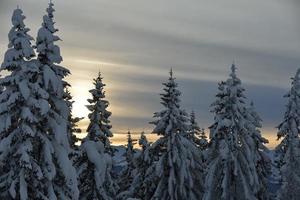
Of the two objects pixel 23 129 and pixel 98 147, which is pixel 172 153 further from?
pixel 23 129

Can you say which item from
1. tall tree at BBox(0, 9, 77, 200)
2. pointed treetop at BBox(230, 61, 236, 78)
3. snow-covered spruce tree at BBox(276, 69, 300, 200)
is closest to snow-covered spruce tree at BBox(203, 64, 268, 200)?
pointed treetop at BBox(230, 61, 236, 78)

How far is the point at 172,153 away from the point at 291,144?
1407 centimetres

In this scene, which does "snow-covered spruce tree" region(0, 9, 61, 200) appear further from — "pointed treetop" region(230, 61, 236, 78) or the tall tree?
"pointed treetop" region(230, 61, 236, 78)

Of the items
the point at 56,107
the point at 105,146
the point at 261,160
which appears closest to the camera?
the point at 56,107

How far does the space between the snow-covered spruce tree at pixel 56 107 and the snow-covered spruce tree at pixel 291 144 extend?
26.2 metres

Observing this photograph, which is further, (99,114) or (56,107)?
(99,114)

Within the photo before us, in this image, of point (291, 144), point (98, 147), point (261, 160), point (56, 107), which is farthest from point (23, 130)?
point (291, 144)

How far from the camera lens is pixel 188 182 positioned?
3709 centimetres

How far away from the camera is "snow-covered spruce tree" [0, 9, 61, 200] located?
2105 centimetres

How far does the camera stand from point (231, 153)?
35.8 m

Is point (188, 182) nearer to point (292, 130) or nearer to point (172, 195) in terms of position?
point (172, 195)

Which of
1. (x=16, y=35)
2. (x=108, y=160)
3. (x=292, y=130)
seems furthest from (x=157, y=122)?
(x=16, y=35)

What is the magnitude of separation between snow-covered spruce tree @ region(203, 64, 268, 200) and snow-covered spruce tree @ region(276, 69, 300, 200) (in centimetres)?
924

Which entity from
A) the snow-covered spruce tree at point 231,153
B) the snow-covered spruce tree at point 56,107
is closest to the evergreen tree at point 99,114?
the snow-covered spruce tree at point 231,153
